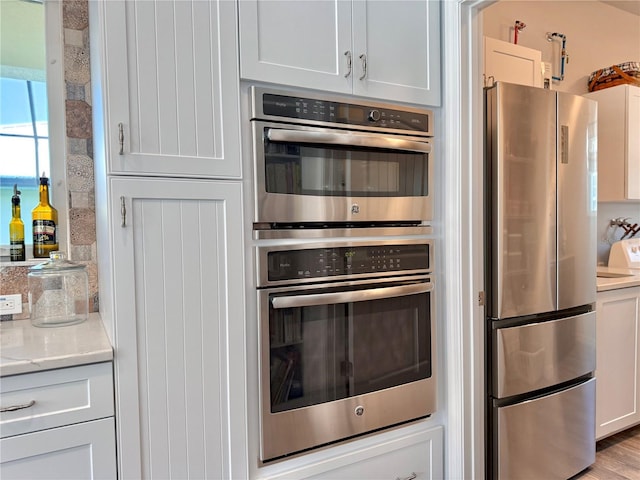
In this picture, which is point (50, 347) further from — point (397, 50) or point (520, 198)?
point (520, 198)

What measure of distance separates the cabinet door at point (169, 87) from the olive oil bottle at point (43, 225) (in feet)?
1.83

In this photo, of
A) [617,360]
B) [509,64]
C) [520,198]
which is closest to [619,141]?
[509,64]

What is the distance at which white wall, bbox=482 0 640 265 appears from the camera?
108 inches

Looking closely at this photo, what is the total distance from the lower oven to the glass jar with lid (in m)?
0.73

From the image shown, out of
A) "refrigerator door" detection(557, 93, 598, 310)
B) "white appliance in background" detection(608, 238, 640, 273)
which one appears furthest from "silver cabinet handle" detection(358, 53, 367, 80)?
"white appliance in background" detection(608, 238, 640, 273)

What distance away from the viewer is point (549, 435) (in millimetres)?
2045

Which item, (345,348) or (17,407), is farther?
(345,348)

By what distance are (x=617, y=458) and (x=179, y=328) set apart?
252 cm

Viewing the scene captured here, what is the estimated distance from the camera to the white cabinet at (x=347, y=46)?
1411 millimetres

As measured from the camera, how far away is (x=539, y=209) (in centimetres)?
196

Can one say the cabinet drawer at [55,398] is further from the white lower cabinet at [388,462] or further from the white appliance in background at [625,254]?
the white appliance in background at [625,254]

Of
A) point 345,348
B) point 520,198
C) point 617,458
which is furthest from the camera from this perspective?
point 617,458

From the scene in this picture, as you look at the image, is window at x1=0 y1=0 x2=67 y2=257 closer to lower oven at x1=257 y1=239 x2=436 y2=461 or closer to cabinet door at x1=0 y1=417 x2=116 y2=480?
cabinet door at x1=0 y1=417 x2=116 y2=480

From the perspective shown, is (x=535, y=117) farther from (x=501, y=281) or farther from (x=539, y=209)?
(x=501, y=281)
